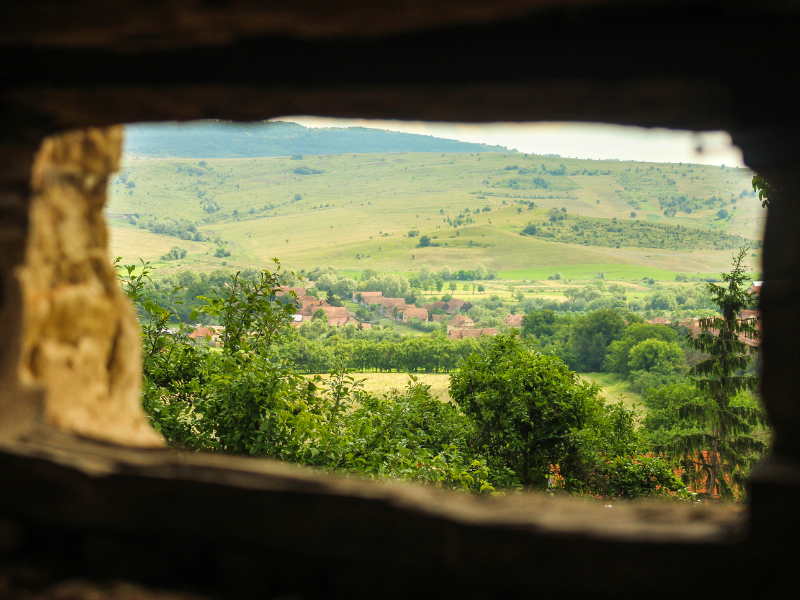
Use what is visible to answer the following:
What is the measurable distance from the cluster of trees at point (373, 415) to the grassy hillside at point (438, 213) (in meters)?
68.7

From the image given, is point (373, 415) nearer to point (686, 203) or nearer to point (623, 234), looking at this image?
point (623, 234)

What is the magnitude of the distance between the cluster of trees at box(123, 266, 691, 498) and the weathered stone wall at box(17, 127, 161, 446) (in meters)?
2.90

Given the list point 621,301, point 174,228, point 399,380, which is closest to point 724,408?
point 399,380

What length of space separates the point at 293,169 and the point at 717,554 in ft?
545

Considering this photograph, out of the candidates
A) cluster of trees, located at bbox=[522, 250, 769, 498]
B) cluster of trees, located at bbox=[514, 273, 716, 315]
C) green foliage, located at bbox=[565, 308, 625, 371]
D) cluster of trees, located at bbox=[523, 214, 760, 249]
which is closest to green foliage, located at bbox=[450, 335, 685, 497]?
cluster of trees, located at bbox=[522, 250, 769, 498]

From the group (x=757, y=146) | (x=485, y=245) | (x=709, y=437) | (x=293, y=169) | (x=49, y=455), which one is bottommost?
(x=709, y=437)

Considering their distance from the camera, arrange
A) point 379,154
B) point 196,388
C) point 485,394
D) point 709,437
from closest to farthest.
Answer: point 196,388, point 485,394, point 709,437, point 379,154

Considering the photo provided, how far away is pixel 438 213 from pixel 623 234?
44151 mm

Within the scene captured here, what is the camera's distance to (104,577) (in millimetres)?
1587

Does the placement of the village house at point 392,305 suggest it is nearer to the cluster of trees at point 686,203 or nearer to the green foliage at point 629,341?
the green foliage at point 629,341

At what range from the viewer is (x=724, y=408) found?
1725 centimetres

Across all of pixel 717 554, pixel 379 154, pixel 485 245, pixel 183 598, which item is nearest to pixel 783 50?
pixel 717 554

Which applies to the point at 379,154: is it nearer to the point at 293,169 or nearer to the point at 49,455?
the point at 293,169

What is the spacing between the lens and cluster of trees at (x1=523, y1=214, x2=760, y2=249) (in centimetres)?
9838
